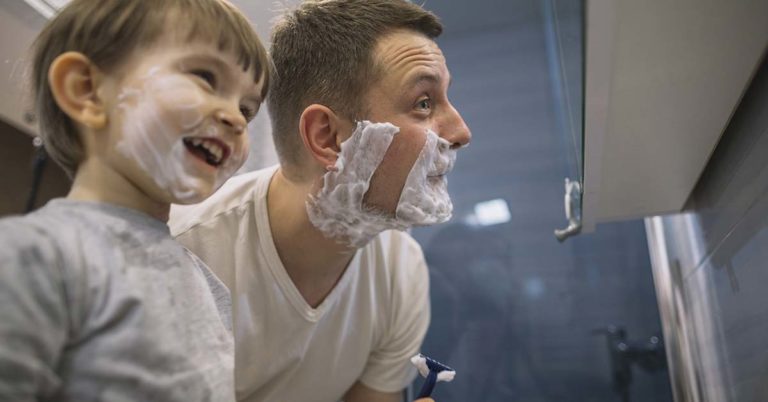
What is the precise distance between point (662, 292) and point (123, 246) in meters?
1.33

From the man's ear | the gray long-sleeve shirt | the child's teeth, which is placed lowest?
the gray long-sleeve shirt

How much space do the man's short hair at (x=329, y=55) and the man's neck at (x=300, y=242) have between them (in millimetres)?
61

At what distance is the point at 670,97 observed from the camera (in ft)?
2.42

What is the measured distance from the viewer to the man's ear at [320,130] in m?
0.89

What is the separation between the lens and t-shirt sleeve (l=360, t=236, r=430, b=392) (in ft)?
3.88

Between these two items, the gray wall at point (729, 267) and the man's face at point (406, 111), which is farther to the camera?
the man's face at point (406, 111)

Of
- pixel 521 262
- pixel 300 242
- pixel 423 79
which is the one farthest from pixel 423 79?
pixel 521 262

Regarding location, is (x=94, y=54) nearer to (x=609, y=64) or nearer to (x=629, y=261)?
(x=609, y=64)

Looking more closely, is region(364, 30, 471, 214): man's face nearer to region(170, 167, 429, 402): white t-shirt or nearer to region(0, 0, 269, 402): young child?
region(170, 167, 429, 402): white t-shirt

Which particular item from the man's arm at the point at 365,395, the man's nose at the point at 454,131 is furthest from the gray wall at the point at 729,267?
the man's arm at the point at 365,395

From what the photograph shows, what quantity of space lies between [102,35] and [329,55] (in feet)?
1.60

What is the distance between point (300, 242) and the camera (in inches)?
37.0

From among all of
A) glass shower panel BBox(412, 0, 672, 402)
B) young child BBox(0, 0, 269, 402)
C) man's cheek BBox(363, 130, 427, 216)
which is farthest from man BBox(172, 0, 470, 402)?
glass shower panel BBox(412, 0, 672, 402)

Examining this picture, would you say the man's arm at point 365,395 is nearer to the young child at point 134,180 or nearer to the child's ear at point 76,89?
the young child at point 134,180
